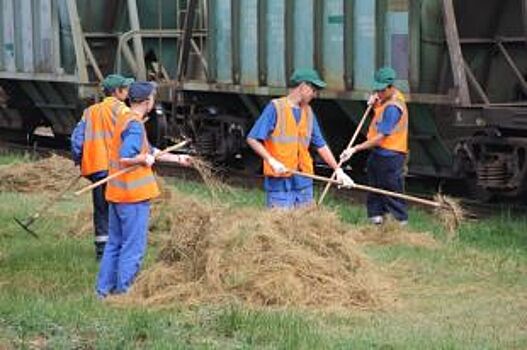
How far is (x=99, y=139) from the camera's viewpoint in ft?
31.5

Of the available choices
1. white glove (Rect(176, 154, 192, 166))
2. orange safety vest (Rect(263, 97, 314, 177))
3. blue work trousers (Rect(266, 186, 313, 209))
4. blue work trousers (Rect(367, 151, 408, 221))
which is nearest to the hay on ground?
blue work trousers (Rect(266, 186, 313, 209))

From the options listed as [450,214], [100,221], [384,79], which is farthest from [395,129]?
[100,221]

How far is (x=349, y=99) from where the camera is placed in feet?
48.0

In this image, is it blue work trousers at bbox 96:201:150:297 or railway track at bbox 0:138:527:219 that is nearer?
blue work trousers at bbox 96:201:150:297

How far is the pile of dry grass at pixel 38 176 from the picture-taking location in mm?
14789

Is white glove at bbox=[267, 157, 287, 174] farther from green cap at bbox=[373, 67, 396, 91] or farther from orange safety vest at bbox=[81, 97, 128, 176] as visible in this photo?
green cap at bbox=[373, 67, 396, 91]

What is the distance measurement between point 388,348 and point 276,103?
3179 millimetres

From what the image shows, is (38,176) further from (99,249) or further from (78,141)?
(78,141)

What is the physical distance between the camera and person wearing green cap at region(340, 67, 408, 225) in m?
11.6

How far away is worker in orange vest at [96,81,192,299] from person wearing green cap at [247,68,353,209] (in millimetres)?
1235

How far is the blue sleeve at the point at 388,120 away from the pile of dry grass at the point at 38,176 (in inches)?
182

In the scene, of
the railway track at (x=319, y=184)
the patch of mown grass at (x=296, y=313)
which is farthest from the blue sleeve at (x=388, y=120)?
the railway track at (x=319, y=184)

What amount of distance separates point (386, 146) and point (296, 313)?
4.48 metres

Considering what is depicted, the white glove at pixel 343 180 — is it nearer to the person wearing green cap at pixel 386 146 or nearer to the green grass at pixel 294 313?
the green grass at pixel 294 313
